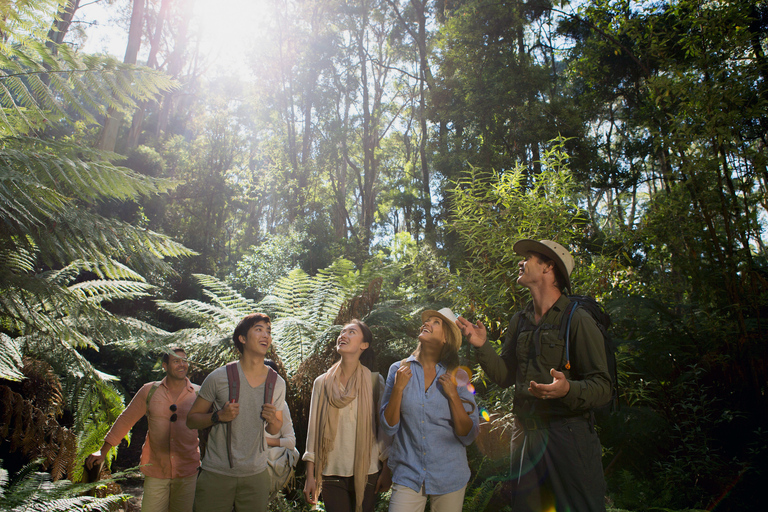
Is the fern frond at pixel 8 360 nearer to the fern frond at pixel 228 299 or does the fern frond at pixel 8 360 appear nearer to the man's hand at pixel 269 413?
the man's hand at pixel 269 413

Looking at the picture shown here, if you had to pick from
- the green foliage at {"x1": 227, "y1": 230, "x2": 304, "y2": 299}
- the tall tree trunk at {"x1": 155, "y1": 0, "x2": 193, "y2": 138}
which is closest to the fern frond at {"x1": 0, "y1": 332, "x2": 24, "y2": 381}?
the green foliage at {"x1": 227, "y1": 230, "x2": 304, "y2": 299}

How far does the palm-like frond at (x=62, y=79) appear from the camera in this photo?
107 inches

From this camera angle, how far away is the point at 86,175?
2.62m

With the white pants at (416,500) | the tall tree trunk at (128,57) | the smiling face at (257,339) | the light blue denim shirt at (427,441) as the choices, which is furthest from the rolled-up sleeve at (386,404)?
the tall tree trunk at (128,57)

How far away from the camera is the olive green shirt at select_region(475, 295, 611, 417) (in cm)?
195

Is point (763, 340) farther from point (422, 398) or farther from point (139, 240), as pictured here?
point (139, 240)

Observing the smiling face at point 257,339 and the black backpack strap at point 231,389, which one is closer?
the black backpack strap at point 231,389

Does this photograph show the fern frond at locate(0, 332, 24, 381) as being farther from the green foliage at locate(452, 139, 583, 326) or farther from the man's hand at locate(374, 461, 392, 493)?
the green foliage at locate(452, 139, 583, 326)

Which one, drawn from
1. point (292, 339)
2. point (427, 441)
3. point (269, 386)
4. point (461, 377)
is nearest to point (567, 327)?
point (461, 377)

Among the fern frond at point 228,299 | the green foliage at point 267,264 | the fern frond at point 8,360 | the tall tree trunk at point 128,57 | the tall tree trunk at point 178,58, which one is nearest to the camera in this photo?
the fern frond at point 8,360

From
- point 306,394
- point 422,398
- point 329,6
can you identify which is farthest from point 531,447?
point 329,6

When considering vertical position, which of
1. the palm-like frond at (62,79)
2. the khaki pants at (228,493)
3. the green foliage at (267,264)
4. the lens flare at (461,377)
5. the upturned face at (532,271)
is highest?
the green foliage at (267,264)

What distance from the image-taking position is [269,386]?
296cm

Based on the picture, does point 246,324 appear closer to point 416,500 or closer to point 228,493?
point 228,493
